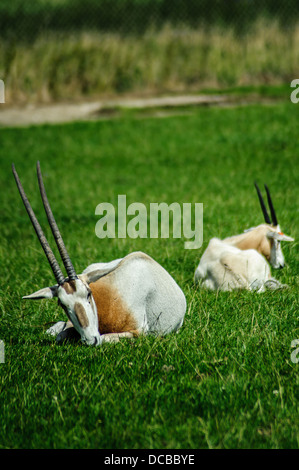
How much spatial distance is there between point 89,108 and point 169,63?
2.50m

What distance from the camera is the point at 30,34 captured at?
16.8 meters

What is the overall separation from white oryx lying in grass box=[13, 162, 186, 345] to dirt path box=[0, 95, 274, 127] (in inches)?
453

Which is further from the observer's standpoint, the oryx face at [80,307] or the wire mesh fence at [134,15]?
the wire mesh fence at [134,15]

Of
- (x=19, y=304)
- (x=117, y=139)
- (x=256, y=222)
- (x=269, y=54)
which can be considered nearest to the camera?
(x=19, y=304)

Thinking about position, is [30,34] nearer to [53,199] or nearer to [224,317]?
[53,199]

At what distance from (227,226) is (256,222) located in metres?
0.35

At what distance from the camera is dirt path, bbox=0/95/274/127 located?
50.5ft

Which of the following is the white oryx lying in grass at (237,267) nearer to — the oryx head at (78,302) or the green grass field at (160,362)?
the green grass field at (160,362)

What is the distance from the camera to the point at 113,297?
4027 millimetres

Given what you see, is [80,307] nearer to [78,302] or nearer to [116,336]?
[78,302]

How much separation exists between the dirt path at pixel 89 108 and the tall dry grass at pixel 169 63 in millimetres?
507

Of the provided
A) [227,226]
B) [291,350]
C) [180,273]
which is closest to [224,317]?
[291,350]

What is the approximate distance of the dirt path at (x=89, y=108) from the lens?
15.4m

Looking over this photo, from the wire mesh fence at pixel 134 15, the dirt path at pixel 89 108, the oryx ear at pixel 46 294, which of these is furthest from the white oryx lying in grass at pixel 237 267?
the wire mesh fence at pixel 134 15
